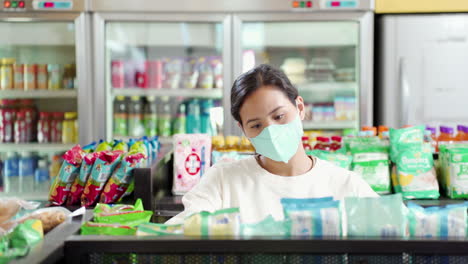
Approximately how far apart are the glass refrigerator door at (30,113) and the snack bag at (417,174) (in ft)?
8.65

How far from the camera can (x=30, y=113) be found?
455 centimetres

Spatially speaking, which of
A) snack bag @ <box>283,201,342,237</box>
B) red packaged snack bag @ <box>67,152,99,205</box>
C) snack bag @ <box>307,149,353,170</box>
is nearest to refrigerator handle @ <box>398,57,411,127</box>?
snack bag @ <box>307,149,353,170</box>

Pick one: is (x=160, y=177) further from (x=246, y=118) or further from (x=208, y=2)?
(x=208, y=2)

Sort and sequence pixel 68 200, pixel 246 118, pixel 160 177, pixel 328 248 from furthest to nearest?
pixel 160 177 → pixel 68 200 → pixel 246 118 → pixel 328 248

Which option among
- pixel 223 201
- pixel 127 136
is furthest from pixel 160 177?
pixel 127 136

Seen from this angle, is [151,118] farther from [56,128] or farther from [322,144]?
[322,144]

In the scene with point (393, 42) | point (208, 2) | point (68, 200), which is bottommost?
point (68, 200)

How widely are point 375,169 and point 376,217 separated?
5.94 feet

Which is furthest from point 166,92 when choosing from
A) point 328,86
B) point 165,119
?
point 328,86

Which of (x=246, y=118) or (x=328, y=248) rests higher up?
(x=246, y=118)

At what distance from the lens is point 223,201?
1.76m

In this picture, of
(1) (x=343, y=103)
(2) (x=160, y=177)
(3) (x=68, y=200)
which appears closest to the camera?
(3) (x=68, y=200)

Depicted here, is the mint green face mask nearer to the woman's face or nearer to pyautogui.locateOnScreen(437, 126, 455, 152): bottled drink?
the woman's face

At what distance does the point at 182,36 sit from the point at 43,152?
1.53m
